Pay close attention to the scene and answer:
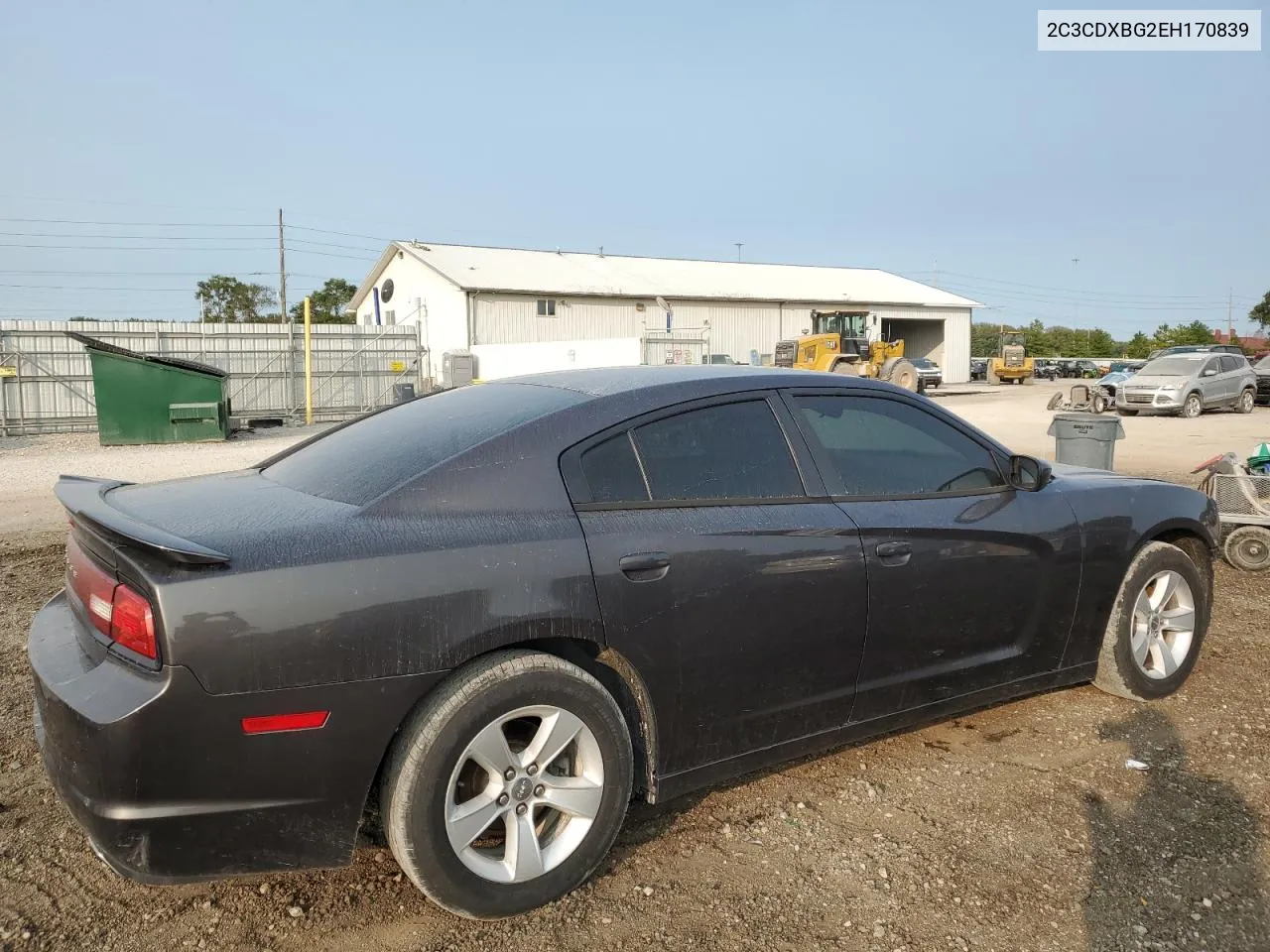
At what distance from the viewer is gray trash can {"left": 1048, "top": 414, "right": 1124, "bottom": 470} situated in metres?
7.93

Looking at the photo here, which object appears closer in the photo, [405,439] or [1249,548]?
[405,439]

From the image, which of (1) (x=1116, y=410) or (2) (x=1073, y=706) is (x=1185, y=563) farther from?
(1) (x=1116, y=410)

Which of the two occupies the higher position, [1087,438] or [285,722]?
[1087,438]

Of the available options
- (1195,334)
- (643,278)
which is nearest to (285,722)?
(643,278)

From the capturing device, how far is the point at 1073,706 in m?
4.09

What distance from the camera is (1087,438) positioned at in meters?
8.03

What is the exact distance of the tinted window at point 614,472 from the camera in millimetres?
2754

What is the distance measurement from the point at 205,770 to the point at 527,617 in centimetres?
85

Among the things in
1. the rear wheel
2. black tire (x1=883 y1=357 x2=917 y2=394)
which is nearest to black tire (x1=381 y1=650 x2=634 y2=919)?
the rear wheel

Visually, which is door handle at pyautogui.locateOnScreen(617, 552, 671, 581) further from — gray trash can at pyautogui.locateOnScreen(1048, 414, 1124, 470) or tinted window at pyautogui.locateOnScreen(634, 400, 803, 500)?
gray trash can at pyautogui.locateOnScreen(1048, 414, 1124, 470)

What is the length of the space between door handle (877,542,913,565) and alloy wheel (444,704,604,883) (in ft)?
3.93

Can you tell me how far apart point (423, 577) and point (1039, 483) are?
254cm

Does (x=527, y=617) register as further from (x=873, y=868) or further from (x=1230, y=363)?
(x=1230, y=363)

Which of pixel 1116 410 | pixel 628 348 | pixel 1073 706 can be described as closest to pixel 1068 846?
pixel 1073 706
